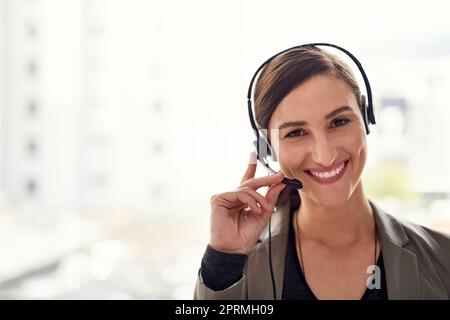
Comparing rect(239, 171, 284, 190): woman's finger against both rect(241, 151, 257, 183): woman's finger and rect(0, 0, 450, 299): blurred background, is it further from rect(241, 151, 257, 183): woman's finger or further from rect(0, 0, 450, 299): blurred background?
rect(0, 0, 450, 299): blurred background

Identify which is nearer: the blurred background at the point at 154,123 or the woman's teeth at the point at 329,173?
the woman's teeth at the point at 329,173

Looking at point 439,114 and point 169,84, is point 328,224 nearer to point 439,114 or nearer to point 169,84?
point 439,114

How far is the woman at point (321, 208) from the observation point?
933mm

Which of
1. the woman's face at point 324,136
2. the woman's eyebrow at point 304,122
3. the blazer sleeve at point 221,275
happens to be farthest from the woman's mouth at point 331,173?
the blazer sleeve at point 221,275

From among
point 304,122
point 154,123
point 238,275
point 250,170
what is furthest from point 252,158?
point 154,123

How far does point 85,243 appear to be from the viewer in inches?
109

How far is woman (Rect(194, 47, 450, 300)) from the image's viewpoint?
0.93 meters

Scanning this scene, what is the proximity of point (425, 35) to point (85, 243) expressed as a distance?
215 cm

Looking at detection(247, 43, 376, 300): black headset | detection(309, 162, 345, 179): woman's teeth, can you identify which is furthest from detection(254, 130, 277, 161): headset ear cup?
detection(309, 162, 345, 179): woman's teeth

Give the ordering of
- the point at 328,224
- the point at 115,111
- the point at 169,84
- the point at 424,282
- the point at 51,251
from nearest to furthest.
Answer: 1. the point at 424,282
2. the point at 328,224
3. the point at 169,84
4. the point at 51,251
5. the point at 115,111

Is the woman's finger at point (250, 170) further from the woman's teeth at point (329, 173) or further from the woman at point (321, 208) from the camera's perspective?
the woman's teeth at point (329, 173)

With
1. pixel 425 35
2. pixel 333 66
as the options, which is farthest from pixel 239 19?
pixel 333 66

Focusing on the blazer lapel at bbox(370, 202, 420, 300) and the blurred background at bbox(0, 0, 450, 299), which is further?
the blurred background at bbox(0, 0, 450, 299)

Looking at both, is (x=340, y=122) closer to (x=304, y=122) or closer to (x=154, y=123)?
(x=304, y=122)
